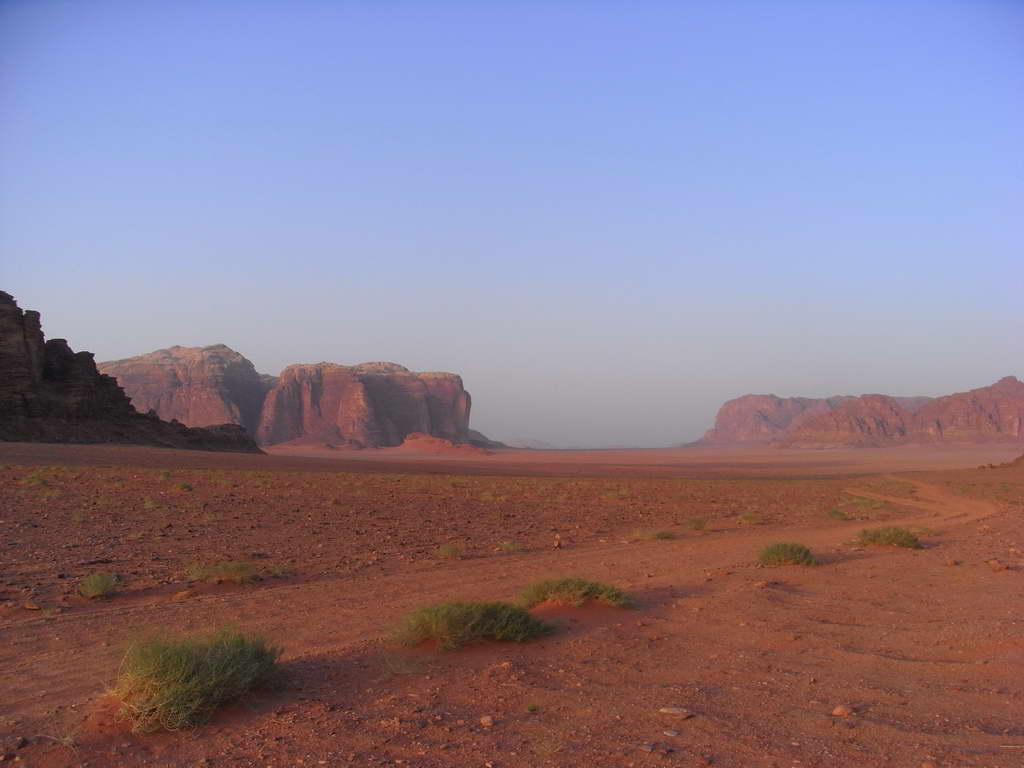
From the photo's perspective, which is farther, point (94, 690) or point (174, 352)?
point (174, 352)

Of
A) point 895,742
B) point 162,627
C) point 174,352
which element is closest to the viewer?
point 895,742

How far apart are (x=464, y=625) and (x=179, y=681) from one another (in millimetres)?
2519

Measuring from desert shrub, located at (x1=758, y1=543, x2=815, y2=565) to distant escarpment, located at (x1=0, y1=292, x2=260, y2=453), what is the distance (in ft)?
145

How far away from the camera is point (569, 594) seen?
8578 millimetres

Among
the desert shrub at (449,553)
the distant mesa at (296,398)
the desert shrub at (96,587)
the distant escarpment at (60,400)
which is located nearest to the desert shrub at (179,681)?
the desert shrub at (96,587)

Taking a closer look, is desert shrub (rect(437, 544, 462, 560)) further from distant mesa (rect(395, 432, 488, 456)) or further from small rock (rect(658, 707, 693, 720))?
distant mesa (rect(395, 432, 488, 456))

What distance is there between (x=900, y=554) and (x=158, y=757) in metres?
13.1

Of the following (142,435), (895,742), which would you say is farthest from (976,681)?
(142,435)

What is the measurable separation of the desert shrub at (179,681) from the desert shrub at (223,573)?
612cm

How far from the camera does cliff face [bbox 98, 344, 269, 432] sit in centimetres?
11900

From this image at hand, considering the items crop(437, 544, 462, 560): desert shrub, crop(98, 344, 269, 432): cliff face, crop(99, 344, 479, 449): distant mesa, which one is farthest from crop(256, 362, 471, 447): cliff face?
crop(437, 544, 462, 560): desert shrub

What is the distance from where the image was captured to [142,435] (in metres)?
51.9

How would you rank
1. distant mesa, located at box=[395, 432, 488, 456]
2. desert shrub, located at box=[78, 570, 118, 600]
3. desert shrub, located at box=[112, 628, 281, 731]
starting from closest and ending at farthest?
desert shrub, located at box=[112, 628, 281, 731]
desert shrub, located at box=[78, 570, 118, 600]
distant mesa, located at box=[395, 432, 488, 456]

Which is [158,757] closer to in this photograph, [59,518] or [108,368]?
[59,518]
